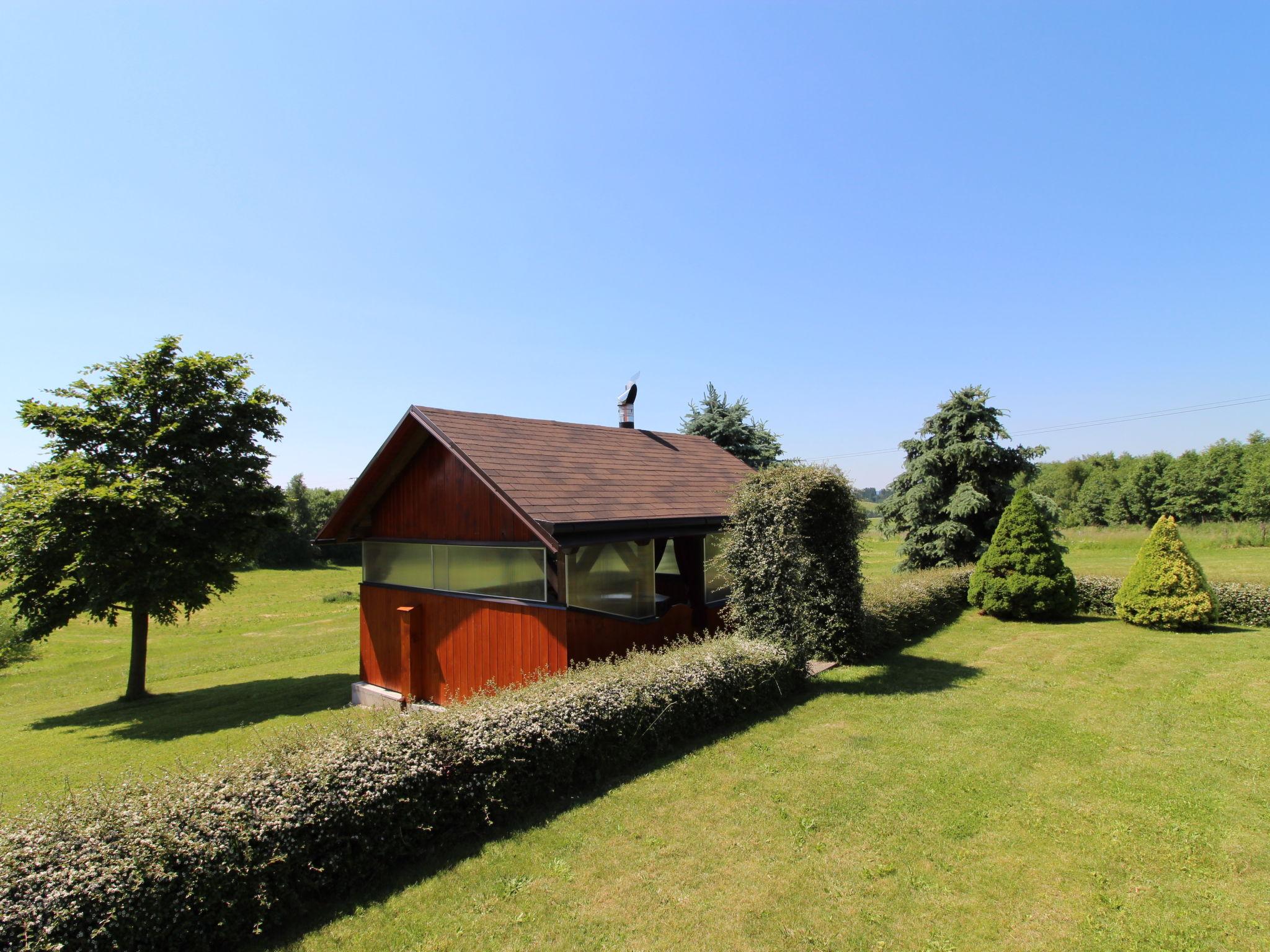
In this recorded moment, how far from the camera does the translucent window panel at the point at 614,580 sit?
9836 millimetres

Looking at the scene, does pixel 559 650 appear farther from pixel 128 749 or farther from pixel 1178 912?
pixel 128 749

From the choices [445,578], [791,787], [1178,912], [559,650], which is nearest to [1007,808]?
[1178,912]

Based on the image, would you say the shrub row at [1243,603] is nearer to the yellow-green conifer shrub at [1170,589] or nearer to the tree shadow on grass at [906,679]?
the yellow-green conifer shrub at [1170,589]

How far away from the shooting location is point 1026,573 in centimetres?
1599

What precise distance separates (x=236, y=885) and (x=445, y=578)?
7.29 m

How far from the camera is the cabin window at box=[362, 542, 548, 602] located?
33.1 ft

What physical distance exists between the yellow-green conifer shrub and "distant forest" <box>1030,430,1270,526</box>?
42.0m

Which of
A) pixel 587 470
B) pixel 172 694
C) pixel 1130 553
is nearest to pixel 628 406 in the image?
pixel 587 470

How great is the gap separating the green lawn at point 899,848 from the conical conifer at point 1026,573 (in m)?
6.98

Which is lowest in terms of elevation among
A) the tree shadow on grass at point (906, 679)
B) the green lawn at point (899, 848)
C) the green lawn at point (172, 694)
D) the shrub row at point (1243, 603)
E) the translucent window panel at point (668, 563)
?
the green lawn at point (172, 694)

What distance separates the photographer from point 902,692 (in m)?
9.96

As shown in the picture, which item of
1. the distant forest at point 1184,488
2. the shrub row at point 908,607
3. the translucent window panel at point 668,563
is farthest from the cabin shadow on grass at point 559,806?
the distant forest at point 1184,488

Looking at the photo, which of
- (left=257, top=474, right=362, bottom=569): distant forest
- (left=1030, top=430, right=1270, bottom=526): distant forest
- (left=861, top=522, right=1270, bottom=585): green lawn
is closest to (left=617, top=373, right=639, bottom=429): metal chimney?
(left=861, top=522, right=1270, bottom=585): green lawn

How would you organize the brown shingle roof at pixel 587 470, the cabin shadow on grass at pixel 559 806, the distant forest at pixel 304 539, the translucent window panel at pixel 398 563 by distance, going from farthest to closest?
the distant forest at pixel 304 539 < the translucent window panel at pixel 398 563 < the brown shingle roof at pixel 587 470 < the cabin shadow on grass at pixel 559 806
